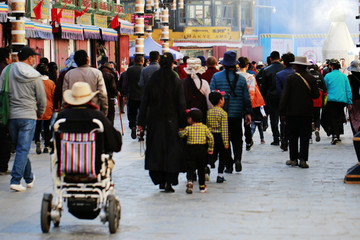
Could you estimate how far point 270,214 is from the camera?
8.59m

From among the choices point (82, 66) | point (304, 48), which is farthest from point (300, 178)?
point (304, 48)

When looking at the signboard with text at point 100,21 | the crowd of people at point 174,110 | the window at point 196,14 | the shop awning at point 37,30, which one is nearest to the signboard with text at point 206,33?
the window at point 196,14

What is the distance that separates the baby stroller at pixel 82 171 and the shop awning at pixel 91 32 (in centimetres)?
2506

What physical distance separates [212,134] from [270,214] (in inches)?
95.9

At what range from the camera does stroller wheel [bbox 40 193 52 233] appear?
24.8 feet

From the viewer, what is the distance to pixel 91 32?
33.3m

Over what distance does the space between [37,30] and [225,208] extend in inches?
675

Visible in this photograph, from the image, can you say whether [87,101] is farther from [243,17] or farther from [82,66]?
[243,17]

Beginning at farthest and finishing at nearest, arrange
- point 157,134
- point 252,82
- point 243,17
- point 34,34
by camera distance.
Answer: point 243,17
point 34,34
point 252,82
point 157,134

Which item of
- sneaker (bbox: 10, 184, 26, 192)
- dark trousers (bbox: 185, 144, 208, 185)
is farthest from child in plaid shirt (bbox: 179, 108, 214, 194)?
sneaker (bbox: 10, 184, 26, 192)

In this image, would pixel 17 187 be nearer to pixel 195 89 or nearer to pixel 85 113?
pixel 195 89

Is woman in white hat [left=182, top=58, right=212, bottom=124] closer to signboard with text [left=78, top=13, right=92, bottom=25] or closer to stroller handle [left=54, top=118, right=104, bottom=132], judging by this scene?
stroller handle [left=54, top=118, right=104, bottom=132]

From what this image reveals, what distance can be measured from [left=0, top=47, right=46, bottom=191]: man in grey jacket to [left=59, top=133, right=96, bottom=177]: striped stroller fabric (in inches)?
112

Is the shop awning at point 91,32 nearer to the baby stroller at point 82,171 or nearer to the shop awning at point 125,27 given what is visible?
the shop awning at point 125,27
